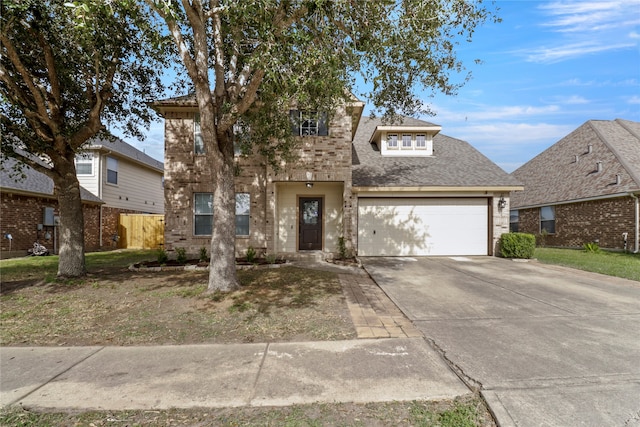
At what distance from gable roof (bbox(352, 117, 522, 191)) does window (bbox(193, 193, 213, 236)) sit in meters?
5.61

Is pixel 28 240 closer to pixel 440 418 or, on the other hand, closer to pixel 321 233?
pixel 321 233

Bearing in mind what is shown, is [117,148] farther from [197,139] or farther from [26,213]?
[197,139]

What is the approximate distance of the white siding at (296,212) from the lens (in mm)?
11656

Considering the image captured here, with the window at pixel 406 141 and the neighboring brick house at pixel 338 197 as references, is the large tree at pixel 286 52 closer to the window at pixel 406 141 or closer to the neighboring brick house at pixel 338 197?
the neighboring brick house at pixel 338 197

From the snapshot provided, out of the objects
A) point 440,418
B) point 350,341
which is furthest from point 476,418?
point 350,341

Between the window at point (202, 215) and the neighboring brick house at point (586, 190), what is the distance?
690 inches

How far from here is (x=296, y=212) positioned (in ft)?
38.4

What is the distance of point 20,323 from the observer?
4750 millimetres

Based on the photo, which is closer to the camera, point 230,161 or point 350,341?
point 350,341

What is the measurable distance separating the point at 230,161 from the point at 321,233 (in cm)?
593

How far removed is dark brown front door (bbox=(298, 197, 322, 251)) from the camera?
38.5ft

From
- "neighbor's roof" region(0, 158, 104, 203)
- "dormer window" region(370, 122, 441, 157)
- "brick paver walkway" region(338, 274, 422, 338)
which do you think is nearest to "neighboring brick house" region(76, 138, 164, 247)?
"neighbor's roof" region(0, 158, 104, 203)

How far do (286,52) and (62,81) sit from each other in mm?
6413

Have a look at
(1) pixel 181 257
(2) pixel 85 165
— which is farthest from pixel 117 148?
(1) pixel 181 257
